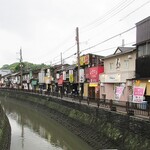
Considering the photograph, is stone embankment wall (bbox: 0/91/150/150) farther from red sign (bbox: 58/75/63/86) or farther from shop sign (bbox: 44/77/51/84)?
shop sign (bbox: 44/77/51/84)

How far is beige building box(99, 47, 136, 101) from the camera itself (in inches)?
1062

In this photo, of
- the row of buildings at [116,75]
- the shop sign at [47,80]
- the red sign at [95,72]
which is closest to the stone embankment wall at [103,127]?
the row of buildings at [116,75]

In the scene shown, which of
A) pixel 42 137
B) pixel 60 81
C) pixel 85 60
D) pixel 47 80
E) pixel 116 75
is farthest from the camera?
pixel 47 80

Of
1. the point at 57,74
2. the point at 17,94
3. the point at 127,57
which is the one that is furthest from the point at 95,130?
the point at 17,94

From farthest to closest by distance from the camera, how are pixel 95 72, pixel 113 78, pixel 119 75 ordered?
pixel 95 72 < pixel 113 78 < pixel 119 75

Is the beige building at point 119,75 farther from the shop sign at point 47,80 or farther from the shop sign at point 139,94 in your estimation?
the shop sign at point 47,80

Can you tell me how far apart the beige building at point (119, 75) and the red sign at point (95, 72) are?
140cm

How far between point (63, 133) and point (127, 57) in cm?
1054

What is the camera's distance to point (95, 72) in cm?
3653

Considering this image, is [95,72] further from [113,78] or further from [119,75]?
[119,75]

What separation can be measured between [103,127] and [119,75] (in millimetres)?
9557

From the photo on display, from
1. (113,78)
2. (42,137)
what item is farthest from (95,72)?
(42,137)

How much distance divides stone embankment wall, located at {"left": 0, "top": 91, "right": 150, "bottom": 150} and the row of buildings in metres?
3.13

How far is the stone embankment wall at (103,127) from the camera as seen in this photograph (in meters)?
A: 16.3
